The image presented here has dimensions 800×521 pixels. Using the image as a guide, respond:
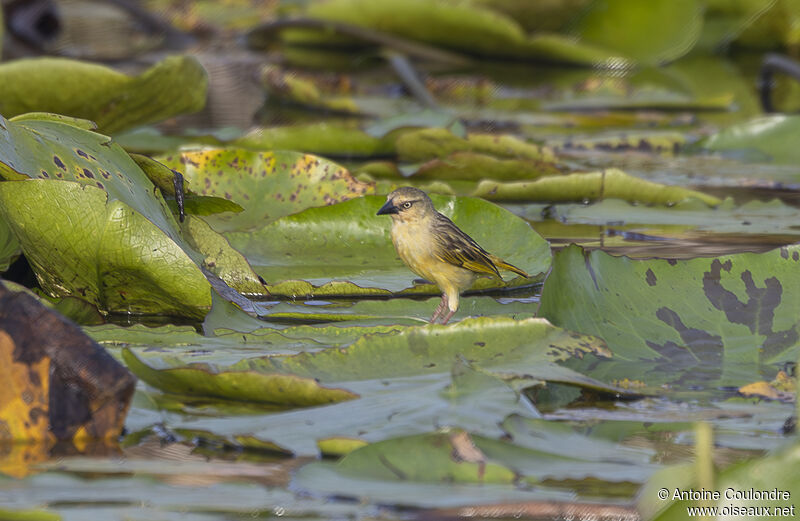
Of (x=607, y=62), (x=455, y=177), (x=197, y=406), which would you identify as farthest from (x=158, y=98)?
(x=607, y=62)

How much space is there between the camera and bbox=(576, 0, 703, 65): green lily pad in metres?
6.84

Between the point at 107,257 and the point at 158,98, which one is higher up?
the point at 158,98

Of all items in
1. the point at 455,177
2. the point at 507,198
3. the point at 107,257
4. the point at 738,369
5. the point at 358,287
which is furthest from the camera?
the point at 455,177

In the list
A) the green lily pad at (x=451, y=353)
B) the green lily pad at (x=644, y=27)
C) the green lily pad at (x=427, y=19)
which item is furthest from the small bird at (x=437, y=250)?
the green lily pad at (x=644, y=27)

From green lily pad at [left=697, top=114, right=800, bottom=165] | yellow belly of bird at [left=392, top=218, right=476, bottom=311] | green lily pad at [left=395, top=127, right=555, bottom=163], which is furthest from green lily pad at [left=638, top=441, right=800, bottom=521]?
green lily pad at [left=697, top=114, right=800, bottom=165]

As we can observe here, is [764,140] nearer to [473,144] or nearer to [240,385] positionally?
[473,144]

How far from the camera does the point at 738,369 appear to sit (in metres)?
1.77

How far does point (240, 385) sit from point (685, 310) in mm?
846

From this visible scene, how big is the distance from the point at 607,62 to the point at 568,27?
0.48m

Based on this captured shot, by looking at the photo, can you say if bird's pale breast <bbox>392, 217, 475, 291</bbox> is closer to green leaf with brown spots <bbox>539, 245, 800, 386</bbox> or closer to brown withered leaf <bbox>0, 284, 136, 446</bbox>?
green leaf with brown spots <bbox>539, 245, 800, 386</bbox>

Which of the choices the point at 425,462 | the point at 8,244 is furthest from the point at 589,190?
the point at 425,462

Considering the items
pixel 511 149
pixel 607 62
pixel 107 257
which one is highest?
pixel 607 62

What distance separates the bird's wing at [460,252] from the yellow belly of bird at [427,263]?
0.05 ft

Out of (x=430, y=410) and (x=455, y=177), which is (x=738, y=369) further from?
(x=455, y=177)
